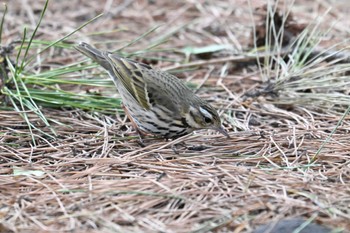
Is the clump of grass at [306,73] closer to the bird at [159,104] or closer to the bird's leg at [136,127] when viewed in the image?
the bird at [159,104]

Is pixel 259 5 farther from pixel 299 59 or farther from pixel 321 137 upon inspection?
pixel 321 137

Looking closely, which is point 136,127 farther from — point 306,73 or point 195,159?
point 306,73

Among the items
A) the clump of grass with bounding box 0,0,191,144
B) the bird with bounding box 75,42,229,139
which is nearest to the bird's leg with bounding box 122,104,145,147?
the bird with bounding box 75,42,229,139

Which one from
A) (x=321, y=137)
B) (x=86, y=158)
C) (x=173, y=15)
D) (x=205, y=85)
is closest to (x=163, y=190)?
(x=86, y=158)

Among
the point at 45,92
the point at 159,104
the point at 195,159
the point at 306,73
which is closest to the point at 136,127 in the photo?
the point at 159,104

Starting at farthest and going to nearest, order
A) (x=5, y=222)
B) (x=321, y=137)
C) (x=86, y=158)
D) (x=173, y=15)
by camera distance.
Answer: (x=173, y=15), (x=321, y=137), (x=86, y=158), (x=5, y=222)

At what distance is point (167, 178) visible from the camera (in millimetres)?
4109

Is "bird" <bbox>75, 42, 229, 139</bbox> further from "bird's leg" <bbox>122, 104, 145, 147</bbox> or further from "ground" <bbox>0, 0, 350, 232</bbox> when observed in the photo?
"ground" <bbox>0, 0, 350, 232</bbox>

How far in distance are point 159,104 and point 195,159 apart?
24.5 inches

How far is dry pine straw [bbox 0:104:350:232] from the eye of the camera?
11.9ft

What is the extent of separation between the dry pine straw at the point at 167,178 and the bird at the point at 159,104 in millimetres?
119

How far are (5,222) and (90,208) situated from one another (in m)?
0.46

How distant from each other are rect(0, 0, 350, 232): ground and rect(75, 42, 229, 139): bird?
0.37 feet

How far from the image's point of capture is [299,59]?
632 centimetres
